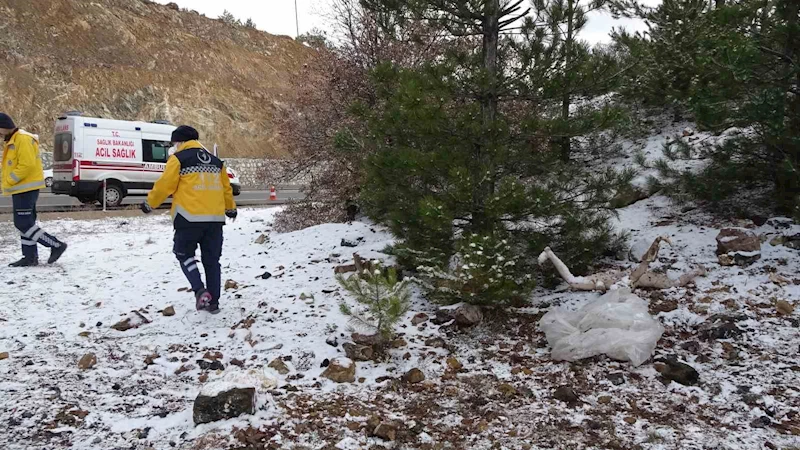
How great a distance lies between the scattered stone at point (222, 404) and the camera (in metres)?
2.99

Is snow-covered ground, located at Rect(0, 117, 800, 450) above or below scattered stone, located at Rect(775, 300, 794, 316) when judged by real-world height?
below

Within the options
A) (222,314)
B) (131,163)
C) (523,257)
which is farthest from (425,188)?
(131,163)

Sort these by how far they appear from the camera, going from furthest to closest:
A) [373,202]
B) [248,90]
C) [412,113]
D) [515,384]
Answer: [248,90]
[373,202]
[412,113]
[515,384]

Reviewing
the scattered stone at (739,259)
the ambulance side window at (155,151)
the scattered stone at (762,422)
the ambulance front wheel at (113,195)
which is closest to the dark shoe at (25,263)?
the scattered stone at (762,422)

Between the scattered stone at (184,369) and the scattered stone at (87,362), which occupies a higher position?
the scattered stone at (87,362)

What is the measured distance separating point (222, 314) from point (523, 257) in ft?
8.99

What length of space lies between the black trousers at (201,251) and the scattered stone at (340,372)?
5.33 feet

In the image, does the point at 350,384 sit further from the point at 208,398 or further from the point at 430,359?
the point at 208,398

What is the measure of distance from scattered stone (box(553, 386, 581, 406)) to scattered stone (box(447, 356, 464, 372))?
70 cm

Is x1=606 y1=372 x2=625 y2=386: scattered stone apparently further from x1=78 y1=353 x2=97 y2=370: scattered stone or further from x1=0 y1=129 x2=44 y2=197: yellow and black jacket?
x1=0 y1=129 x2=44 y2=197: yellow and black jacket

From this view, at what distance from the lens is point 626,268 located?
5.15 m

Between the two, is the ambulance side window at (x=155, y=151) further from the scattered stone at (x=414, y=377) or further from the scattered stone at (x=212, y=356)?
the scattered stone at (x=414, y=377)

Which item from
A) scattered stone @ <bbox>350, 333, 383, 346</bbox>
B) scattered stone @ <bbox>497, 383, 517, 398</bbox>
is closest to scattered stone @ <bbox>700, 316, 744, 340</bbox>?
scattered stone @ <bbox>497, 383, 517, 398</bbox>

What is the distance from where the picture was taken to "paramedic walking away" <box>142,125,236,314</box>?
447 centimetres
